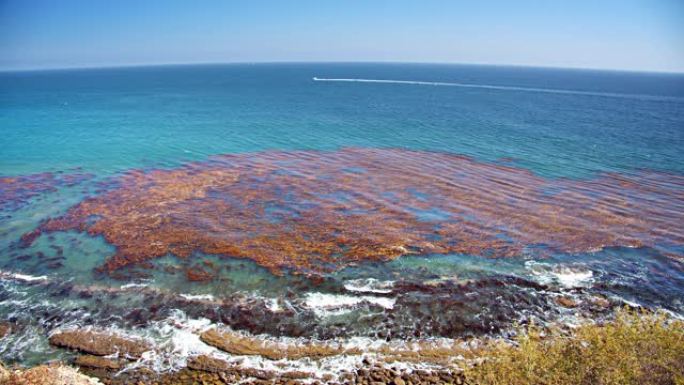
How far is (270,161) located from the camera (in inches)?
2242

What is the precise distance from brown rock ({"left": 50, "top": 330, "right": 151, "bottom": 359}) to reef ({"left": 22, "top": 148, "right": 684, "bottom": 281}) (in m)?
7.02

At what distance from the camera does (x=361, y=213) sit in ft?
Result: 128

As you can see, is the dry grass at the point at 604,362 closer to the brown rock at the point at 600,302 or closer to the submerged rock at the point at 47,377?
the brown rock at the point at 600,302

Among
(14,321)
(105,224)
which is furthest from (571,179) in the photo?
(14,321)

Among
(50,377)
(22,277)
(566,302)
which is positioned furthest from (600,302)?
(22,277)

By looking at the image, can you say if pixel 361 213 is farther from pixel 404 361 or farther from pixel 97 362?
pixel 97 362

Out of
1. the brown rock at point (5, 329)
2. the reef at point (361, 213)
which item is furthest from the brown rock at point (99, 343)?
the reef at point (361, 213)

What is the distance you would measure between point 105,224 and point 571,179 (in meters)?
55.5

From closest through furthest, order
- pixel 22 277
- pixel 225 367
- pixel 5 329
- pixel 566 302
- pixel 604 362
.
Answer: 1. pixel 604 362
2. pixel 225 367
3. pixel 5 329
4. pixel 566 302
5. pixel 22 277

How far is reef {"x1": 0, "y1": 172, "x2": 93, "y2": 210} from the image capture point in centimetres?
4134

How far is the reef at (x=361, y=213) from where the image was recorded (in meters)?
32.1

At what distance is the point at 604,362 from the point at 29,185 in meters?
58.4

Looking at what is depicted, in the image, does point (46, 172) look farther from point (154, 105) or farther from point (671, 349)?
point (154, 105)

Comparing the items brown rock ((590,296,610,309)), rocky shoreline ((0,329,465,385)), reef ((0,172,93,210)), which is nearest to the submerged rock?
rocky shoreline ((0,329,465,385))
